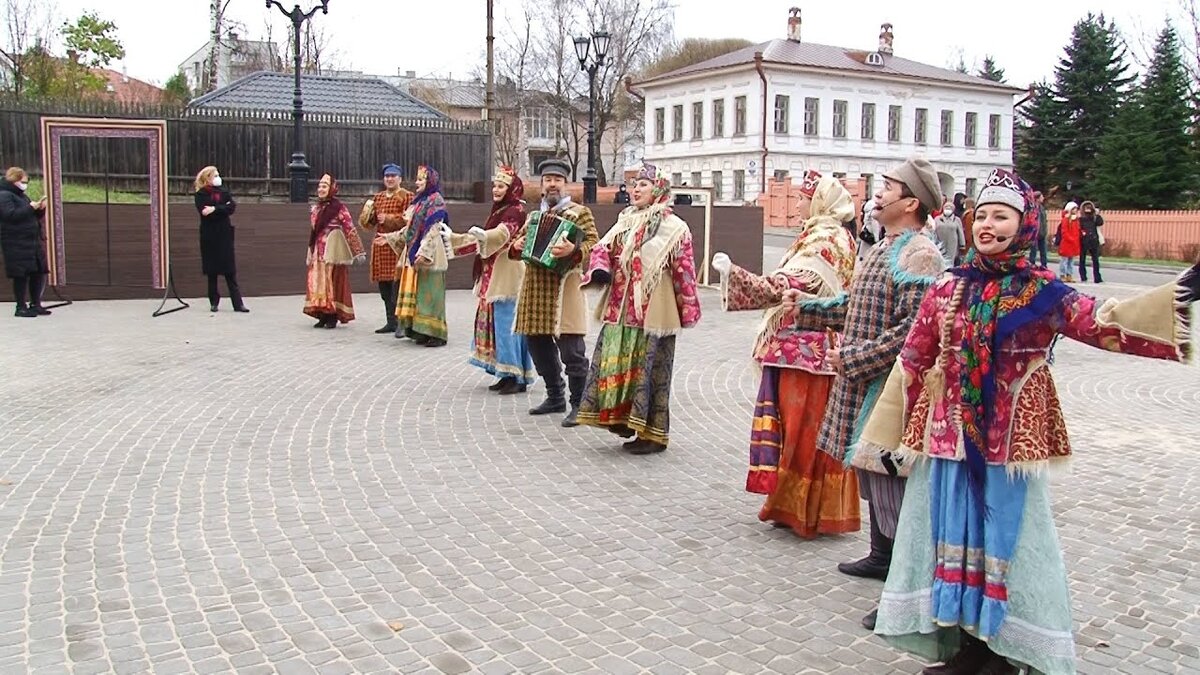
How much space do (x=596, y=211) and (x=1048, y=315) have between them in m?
17.8

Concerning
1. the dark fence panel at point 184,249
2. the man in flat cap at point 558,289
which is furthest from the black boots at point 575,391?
the dark fence panel at point 184,249

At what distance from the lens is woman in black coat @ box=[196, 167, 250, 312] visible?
47.2ft

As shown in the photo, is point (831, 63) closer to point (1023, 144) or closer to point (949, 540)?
point (1023, 144)

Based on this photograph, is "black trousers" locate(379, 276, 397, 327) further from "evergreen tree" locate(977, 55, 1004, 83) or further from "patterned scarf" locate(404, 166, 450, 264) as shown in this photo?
"evergreen tree" locate(977, 55, 1004, 83)

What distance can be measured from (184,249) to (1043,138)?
42.9 metres

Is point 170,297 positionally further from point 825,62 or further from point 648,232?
point 825,62

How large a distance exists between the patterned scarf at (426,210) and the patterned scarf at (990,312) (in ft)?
27.0

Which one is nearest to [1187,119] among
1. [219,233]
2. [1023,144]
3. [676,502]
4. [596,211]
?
[1023,144]

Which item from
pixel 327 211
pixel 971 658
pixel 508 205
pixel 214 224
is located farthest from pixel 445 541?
pixel 214 224

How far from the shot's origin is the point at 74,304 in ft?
52.3

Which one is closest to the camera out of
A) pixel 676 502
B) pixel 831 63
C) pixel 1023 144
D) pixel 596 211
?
pixel 676 502

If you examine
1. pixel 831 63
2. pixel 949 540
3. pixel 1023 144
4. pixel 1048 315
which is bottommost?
pixel 949 540

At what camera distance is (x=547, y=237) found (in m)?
8.15

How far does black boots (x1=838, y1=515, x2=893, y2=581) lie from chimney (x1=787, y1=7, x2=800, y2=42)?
5630 centimetres
